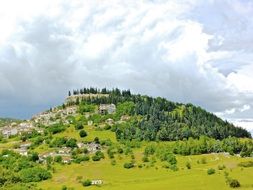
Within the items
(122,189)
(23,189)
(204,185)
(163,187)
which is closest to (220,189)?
(204,185)

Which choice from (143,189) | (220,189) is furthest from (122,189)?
(220,189)

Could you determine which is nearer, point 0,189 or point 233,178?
point 0,189

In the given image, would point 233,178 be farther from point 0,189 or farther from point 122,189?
point 0,189

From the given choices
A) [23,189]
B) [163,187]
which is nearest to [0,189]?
[23,189]

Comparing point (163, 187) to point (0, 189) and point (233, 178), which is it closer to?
point (233, 178)

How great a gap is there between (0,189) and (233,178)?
9019 centimetres

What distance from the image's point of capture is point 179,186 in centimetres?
19550

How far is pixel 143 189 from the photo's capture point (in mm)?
193500

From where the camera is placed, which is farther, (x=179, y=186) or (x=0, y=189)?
(x=179, y=186)

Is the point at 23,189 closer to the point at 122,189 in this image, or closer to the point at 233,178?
the point at 122,189

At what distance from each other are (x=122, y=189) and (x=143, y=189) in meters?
9.33

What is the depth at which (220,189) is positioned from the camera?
185m

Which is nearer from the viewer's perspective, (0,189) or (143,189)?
(0,189)

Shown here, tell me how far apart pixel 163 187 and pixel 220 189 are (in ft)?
75.8
